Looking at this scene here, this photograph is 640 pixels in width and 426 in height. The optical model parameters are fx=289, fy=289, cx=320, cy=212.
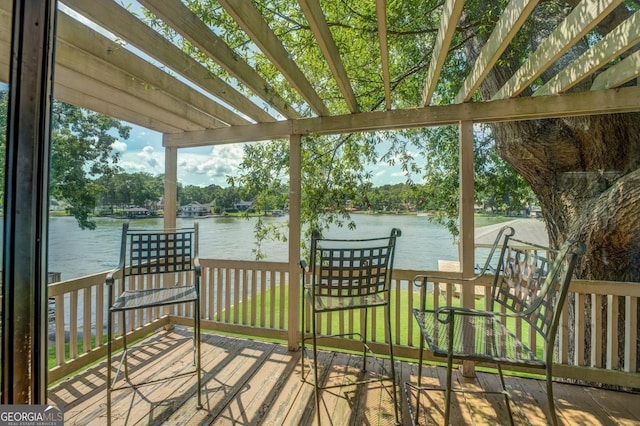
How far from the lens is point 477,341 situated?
165 cm

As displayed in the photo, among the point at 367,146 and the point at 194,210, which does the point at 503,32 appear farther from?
the point at 194,210

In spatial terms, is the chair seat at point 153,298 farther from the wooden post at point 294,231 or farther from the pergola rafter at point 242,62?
the pergola rafter at point 242,62

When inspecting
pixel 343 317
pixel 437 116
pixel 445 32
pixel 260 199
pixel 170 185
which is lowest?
pixel 343 317

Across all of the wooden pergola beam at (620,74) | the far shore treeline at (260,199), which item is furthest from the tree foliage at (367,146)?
the wooden pergola beam at (620,74)

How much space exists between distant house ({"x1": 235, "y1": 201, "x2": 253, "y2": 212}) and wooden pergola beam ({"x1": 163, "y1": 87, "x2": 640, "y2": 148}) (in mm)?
668

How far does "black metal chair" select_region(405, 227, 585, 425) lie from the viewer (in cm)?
140

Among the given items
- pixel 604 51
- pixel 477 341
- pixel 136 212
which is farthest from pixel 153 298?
pixel 604 51

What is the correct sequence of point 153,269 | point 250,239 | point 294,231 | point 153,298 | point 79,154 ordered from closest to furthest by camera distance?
point 79,154 → point 153,298 → point 153,269 → point 294,231 → point 250,239

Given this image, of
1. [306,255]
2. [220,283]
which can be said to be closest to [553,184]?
[306,255]

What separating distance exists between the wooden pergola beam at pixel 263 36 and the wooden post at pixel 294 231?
0.73 meters

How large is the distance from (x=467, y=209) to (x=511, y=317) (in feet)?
3.39

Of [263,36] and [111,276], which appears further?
[111,276]

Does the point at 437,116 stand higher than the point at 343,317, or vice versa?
the point at 437,116

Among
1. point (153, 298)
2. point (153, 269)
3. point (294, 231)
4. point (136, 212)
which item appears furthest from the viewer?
point (294, 231)
